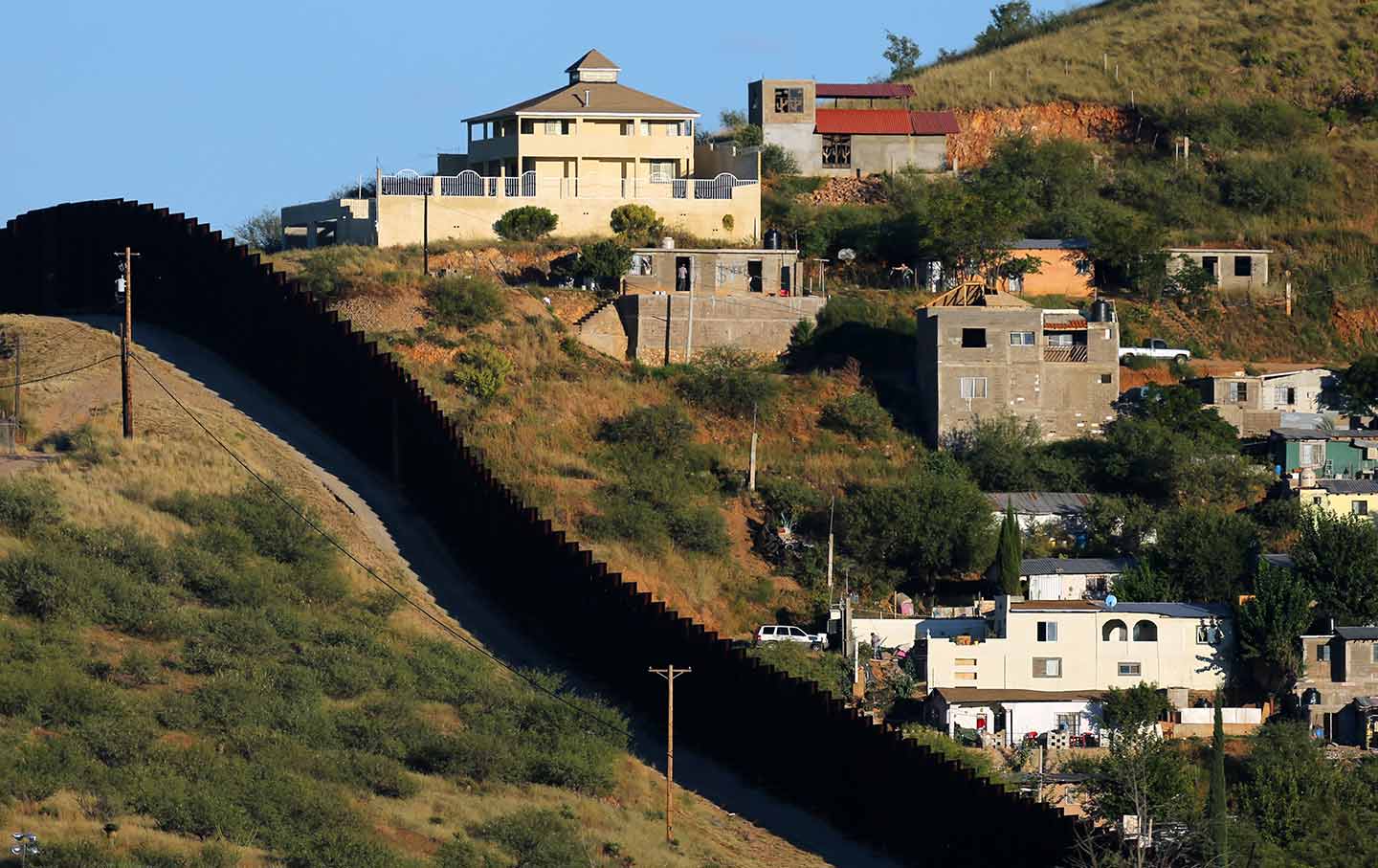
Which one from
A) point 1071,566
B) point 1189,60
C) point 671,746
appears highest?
point 1189,60

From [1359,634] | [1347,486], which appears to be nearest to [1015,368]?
[1347,486]

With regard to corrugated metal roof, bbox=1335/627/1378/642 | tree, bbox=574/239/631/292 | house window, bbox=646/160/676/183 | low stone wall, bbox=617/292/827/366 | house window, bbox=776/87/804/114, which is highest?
house window, bbox=776/87/804/114

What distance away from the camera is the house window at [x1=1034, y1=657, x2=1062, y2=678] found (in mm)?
66812

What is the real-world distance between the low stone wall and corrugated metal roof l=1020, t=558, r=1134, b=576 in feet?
39.1

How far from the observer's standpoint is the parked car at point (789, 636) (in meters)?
65.1

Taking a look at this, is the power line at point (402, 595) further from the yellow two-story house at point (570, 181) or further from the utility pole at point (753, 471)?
the yellow two-story house at point (570, 181)

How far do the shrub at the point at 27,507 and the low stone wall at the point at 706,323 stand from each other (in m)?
26.8

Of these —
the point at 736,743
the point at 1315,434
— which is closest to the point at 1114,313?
the point at 1315,434

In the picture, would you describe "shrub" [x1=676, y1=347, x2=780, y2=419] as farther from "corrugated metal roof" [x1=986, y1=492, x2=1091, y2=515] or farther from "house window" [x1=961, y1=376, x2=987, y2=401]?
"corrugated metal roof" [x1=986, y1=492, x2=1091, y2=515]

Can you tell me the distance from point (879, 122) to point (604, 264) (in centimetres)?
1712

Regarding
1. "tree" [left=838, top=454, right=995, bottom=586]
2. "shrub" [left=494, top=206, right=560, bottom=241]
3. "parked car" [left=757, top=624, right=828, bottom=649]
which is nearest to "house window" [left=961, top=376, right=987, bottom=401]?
"tree" [left=838, top=454, right=995, bottom=586]

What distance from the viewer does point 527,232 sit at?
83625 millimetres

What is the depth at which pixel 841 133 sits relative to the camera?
94.8 metres

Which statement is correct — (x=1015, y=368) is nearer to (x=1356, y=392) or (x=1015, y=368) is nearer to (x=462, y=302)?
(x=1356, y=392)
